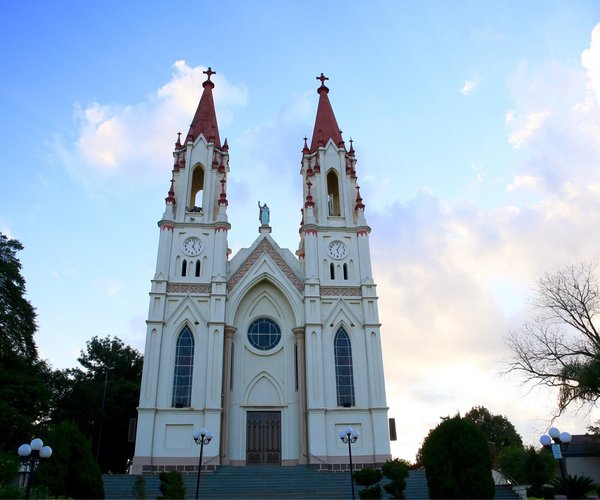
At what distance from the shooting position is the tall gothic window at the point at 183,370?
25.3 metres

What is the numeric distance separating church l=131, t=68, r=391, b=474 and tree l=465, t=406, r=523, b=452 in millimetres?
28864

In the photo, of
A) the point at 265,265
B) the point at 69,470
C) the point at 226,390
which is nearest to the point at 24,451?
the point at 69,470

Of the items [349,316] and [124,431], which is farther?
[124,431]

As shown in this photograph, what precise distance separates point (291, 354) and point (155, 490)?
9562mm

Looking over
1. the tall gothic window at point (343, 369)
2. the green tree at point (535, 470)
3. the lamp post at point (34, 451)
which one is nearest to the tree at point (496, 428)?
the tall gothic window at point (343, 369)

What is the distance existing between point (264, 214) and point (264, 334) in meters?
7.10

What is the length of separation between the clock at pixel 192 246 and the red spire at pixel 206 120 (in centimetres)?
700

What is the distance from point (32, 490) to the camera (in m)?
14.1

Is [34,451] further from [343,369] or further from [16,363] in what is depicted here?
[343,369]

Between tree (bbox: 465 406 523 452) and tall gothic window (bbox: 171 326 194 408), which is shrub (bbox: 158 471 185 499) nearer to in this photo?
tall gothic window (bbox: 171 326 194 408)

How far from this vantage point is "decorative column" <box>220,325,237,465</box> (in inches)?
976

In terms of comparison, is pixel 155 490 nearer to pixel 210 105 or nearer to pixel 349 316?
pixel 349 316

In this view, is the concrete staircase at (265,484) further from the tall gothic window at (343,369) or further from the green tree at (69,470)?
the green tree at (69,470)

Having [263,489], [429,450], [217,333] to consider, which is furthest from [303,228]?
[429,450]
